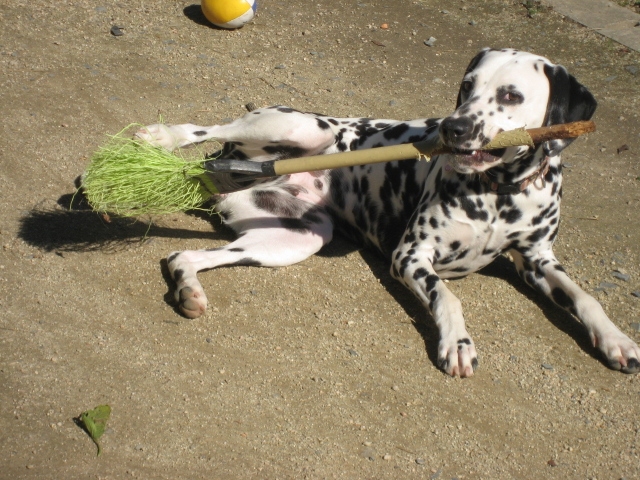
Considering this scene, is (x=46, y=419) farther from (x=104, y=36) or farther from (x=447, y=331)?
(x=104, y=36)

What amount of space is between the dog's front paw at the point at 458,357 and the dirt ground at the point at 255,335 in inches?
3.2

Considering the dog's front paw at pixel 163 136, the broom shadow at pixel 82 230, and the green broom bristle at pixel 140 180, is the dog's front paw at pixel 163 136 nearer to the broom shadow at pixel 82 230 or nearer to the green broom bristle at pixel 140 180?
the green broom bristle at pixel 140 180

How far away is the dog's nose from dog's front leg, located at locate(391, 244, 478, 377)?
0.90m

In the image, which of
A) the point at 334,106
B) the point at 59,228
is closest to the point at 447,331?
the point at 59,228

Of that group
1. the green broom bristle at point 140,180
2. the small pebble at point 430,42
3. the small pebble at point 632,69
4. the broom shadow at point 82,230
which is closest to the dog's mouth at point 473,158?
the green broom bristle at point 140,180

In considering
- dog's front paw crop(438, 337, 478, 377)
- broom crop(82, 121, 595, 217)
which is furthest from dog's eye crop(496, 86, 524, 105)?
dog's front paw crop(438, 337, 478, 377)

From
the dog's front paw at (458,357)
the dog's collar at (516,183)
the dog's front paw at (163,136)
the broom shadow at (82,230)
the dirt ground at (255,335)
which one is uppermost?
the dog's collar at (516,183)

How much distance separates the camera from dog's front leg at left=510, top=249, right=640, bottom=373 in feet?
13.0

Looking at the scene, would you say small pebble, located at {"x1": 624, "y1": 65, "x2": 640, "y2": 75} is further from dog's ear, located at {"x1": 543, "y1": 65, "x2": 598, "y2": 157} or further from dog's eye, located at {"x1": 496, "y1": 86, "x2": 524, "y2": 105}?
dog's eye, located at {"x1": 496, "y1": 86, "x2": 524, "y2": 105}

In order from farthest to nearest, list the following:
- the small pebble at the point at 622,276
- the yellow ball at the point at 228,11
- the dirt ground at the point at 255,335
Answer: the yellow ball at the point at 228,11 → the small pebble at the point at 622,276 → the dirt ground at the point at 255,335

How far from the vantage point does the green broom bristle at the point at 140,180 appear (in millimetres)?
4156

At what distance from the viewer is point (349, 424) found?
3.52 metres

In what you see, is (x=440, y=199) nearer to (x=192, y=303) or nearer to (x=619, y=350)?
(x=619, y=350)

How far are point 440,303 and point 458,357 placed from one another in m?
0.37
